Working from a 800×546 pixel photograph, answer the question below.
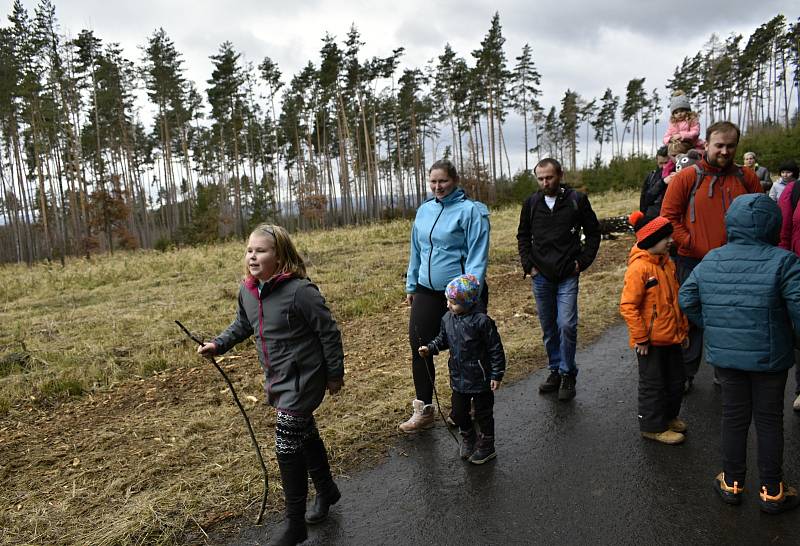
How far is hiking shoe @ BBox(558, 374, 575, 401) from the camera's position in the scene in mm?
4508

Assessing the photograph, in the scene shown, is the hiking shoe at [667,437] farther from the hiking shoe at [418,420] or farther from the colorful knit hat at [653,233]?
the hiking shoe at [418,420]

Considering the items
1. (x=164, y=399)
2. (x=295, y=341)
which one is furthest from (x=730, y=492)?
(x=164, y=399)

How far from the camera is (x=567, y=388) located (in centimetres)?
455

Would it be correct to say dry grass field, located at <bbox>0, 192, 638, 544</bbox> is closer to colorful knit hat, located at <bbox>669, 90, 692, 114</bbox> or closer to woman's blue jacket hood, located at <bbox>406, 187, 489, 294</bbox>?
woman's blue jacket hood, located at <bbox>406, 187, 489, 294</bbox>

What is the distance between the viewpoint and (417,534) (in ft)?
9.32

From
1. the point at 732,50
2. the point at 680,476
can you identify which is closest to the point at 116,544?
the point at 680,476

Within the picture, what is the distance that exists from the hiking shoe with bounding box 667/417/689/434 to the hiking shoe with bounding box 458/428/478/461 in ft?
4.87

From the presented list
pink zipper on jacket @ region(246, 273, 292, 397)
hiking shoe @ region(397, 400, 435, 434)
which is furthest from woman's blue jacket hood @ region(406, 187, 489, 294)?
pink zipper on jacket @ region(246, 273, 292, 397)

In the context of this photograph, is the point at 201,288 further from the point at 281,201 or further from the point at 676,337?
the point at 281,201

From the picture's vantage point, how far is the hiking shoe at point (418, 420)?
4.10 m

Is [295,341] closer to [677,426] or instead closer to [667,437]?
[667,437]

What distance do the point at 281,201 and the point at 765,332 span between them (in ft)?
198

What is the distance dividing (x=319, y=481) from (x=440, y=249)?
1.86 m

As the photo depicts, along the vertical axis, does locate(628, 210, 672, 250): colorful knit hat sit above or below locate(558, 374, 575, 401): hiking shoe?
above
